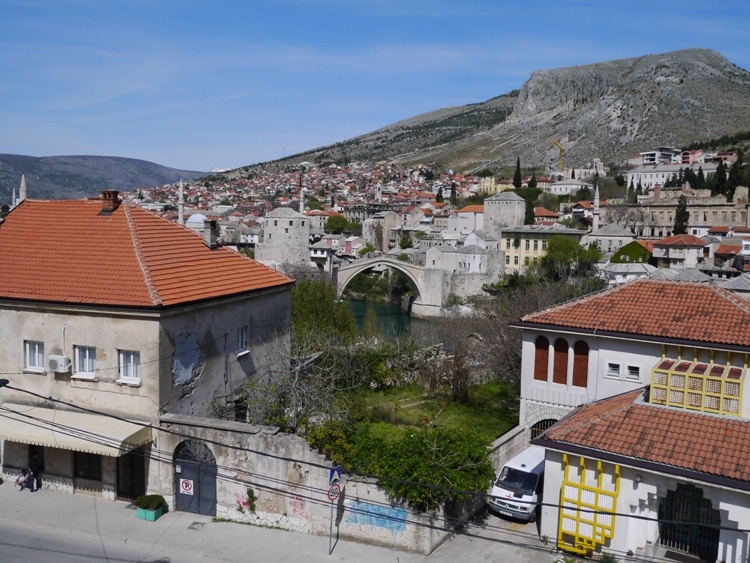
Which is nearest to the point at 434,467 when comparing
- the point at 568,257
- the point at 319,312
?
the point at 319,312

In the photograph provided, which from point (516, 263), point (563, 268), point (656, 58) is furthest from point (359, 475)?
point (656, 58)

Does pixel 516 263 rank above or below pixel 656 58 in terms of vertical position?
below

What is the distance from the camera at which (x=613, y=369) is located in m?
14.2

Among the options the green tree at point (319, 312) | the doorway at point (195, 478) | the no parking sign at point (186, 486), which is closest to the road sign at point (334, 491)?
the doorway at point (195, 478)

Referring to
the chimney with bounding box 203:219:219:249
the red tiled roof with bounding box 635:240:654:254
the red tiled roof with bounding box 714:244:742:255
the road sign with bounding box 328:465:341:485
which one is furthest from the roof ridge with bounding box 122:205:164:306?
the red tiled roof with bounding box 635:240:654:254

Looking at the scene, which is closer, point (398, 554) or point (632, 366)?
point (398, 554)

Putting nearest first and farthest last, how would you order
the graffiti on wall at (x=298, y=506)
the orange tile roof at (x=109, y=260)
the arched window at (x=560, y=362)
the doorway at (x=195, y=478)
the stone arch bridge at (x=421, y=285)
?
the graffiti on wall at (x=298, y=506), the doorway at (x=195, y=478), the orange tile roof at (x=109, y=260), the arched window at (x=560, y=362), the stone arch bridge at (x=421, y=285)

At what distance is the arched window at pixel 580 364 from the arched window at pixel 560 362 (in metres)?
0.22

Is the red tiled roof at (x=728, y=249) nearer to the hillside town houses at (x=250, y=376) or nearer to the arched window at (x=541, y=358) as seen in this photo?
the hillside town houses at (x=250, y=376)

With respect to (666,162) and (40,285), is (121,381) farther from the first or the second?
(666,162)

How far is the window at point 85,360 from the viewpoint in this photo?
1269 cm

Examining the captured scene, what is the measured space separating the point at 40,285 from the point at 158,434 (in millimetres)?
3992

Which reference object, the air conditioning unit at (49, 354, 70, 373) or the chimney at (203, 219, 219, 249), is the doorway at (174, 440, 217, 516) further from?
the chimney at (203, 219, 219, 249)

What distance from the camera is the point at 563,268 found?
48.8 metres
